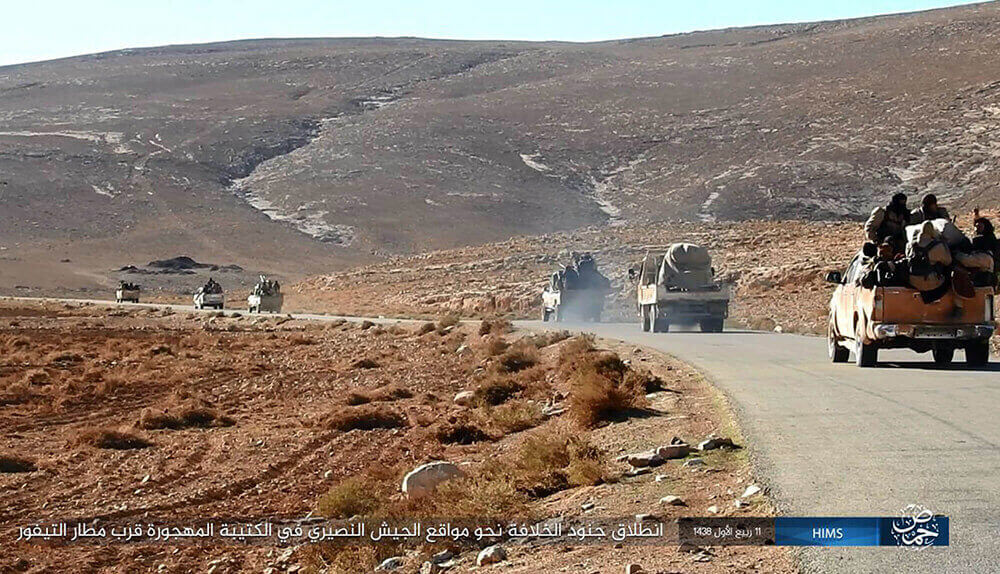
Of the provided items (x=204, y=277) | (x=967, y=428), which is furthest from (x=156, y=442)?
(x=204, y=277)

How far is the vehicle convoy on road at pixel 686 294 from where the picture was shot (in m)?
36.0

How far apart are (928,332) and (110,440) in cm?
1209

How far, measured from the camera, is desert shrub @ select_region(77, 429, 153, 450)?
61.9ft

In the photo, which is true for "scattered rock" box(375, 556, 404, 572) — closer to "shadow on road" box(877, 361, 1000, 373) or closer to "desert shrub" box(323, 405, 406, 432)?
"desert shrub" box(323, 405, 406, 432)

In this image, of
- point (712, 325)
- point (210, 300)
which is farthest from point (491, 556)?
point (210, 300)

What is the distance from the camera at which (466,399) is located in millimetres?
22312

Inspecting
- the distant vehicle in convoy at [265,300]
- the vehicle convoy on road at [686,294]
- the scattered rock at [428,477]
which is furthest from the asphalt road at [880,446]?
the distant vehicle in convoy at [265,300]

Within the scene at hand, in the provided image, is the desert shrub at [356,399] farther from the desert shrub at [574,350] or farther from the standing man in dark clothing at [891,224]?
the standing man in dark clothing at [891,224]

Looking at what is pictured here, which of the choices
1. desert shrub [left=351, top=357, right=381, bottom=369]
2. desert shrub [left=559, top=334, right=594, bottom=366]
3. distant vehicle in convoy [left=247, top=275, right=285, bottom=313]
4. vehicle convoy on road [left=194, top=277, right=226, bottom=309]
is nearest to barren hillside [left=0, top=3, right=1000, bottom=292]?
vehicle convoy on road [left=194, top=277, right=226, bottom=309]

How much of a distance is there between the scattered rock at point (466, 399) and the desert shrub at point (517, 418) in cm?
298

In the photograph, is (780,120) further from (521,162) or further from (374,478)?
(374,478)

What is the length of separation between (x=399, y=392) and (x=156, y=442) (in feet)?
19.7

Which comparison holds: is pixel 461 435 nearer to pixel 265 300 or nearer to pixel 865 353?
pixel 865 353

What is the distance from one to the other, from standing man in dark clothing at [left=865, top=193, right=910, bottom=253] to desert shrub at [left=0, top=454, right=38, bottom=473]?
1262 centimetres
